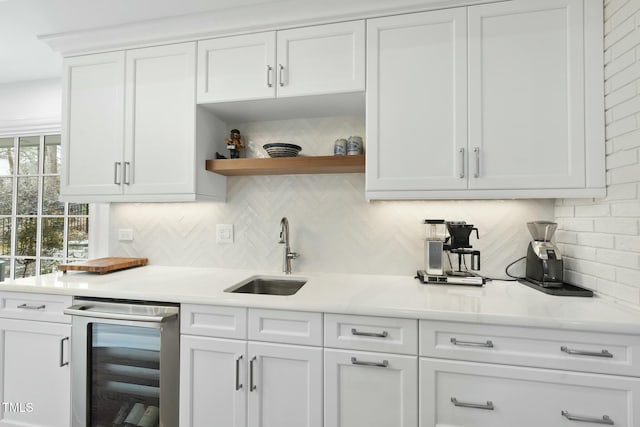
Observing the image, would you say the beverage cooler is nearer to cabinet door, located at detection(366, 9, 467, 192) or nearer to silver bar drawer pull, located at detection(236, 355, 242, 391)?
silver bar drawer pull, located at detection(236, 355, 242, 391)

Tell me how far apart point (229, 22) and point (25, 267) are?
2872 mm

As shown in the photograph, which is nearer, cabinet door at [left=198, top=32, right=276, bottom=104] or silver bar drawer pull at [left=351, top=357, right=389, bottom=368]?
silver bar drawer pull at [left=351, top=357, right=389, bottom=368]

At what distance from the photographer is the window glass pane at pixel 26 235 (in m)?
2.85

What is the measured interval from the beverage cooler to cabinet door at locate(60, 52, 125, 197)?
793 mm

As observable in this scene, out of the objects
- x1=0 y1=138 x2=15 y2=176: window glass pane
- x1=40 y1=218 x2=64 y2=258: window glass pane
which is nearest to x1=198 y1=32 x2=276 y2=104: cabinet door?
x1=40 y1=218 x2=64 y2=258: window glass pane

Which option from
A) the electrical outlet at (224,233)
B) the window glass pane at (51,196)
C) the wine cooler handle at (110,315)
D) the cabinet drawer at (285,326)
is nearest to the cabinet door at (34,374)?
the wine cooler handle at (110,315)

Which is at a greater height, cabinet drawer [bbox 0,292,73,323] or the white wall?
the white wall

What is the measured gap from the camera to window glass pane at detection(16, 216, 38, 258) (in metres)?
2.85

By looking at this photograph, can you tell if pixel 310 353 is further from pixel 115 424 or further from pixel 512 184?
pixel 512 184

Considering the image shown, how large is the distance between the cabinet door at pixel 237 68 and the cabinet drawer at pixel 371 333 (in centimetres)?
124

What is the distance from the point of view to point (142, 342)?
1.57m

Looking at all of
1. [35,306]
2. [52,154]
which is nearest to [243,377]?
[35,306]

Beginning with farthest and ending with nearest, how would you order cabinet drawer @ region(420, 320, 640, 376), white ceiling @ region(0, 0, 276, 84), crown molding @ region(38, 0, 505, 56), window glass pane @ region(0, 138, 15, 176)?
window glass pane @ region(0, 138, 15, 176), white ceiling @ region(0, 0, 276, 84), crown molding @ region(38, 0, 505, 56), cabinet drawer @ region(420, 320, 640, 376)

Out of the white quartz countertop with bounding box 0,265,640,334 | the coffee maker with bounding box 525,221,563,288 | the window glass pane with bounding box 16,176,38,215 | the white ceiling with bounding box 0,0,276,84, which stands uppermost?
the white ceiling with bounding box 0,0,276,84
